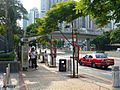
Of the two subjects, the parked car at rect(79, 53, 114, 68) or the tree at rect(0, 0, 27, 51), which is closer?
the tree at rect(0, 0, 27, 51)

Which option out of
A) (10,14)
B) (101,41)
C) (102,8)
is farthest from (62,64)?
(101,41)

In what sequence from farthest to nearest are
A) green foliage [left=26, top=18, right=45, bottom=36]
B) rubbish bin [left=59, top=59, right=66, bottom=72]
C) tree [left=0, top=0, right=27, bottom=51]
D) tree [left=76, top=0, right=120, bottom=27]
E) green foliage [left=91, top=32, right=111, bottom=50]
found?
green foliage [left=91, top=32, right=111, bottom=50] → green foliage [left=26, top=18, right=45, bottom=36] → tree [left=0, top=0, right=27, bottom=51] → rubbish bin [left=59, top=59, right=66, bottom=72] → tree [left=76, top=0, right=120, bottom=27]

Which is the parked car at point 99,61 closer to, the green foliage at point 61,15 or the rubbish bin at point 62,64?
the green foliage at point 61,15

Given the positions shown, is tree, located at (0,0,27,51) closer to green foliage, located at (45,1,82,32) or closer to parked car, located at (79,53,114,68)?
green foliage, located at (45,1,82,32)

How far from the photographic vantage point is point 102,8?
12000 mm

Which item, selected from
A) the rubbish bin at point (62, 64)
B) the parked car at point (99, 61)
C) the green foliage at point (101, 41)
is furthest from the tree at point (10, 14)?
the green foliage at point (101, 41)

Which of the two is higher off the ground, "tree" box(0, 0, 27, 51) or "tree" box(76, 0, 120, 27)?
"tree" box(0, 0, 27, 51)

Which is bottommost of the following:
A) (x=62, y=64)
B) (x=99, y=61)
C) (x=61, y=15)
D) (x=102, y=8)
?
(x=62, y=64)

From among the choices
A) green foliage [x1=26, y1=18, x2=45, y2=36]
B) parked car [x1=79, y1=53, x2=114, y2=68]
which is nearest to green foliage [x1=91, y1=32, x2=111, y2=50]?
green foliage [x1=26, y1=18, x2=45, y2=36]

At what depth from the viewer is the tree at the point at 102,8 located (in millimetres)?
11259

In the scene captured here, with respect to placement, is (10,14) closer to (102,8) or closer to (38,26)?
(38,26)

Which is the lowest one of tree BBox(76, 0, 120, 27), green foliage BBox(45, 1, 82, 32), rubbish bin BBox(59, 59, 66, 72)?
rubbish bin BBox(59, 59, 66, 72)

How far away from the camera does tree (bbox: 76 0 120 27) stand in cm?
1126

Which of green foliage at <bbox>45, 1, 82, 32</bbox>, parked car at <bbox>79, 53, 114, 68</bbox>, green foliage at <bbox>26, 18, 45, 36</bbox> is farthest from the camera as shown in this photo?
green foliage at <bbox>26, 18, 45, 36</bbox>
